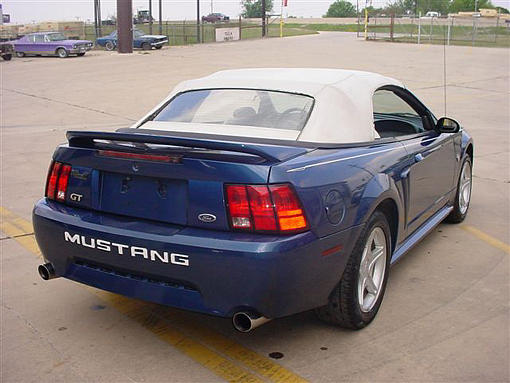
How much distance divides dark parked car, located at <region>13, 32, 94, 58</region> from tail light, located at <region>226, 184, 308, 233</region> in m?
32.7

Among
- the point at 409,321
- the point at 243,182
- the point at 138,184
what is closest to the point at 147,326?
the point at 138,184

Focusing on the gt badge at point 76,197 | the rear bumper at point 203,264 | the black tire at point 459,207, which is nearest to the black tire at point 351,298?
the rear bumper at point 203,264

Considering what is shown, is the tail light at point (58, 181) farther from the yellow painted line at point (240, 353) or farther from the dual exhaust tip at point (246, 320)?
the dual exhaust tip at point (246, 320)

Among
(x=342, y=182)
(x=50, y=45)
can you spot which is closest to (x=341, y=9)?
(x=50, y=45)

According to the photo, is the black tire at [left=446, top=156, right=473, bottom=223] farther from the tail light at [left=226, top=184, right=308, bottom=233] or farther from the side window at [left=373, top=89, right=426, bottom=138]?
the tail light at [left=226, top=184, right=308, bottom=233]

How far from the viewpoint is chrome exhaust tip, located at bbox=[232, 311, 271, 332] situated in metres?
3.38

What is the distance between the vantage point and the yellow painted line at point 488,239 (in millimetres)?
5723

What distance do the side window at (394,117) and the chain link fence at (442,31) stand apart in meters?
36.1

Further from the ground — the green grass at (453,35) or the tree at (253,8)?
the tree at (253,8)

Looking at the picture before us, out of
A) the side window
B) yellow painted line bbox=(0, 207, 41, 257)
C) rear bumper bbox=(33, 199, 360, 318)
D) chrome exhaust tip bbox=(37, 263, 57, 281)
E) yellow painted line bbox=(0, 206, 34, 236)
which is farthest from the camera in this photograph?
yellow painted line bbox=(0, 206, 34, 236)

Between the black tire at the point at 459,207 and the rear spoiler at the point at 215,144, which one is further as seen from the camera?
the black tire at the point at 459,207

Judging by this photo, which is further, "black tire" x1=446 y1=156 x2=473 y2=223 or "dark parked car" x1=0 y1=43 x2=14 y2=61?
"dark parked car" x1=0 y1=43 x2=14 y2=61

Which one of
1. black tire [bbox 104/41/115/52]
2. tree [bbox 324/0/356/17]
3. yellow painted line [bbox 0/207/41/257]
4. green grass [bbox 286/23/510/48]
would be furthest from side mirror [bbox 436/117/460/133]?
tree [bbox 324/0/356/17]

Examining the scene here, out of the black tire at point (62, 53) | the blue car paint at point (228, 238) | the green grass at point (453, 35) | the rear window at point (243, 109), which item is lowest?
the blue car paint at point (228, 238)
